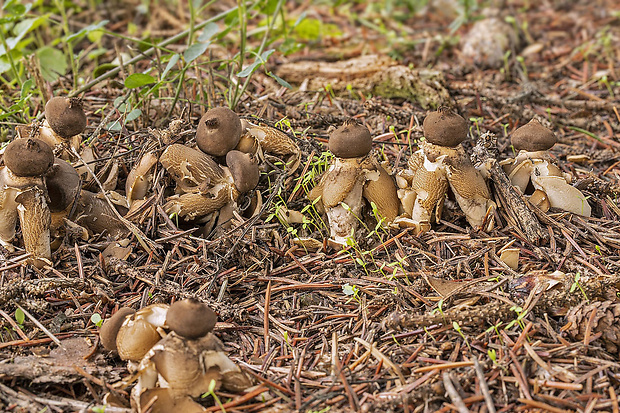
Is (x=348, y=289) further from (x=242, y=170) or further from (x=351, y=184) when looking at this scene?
(x=242, y=170)

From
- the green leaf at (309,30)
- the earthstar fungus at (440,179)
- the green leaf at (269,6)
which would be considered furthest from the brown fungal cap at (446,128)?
the green leaf at (309,30)

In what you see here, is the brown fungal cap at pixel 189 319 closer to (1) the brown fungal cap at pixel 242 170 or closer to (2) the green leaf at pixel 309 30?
(1) the brown fungal cap at pixel 242 170

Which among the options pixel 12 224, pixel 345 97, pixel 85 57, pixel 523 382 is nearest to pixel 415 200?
pixel 523 382

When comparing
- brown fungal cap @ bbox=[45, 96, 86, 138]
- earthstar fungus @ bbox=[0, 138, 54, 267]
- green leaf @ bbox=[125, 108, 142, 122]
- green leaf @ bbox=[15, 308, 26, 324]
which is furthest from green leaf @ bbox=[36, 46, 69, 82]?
green leaf @ bbox=[15, 308, 26, 324]

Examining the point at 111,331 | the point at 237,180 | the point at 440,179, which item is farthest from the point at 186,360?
the point at 440,179

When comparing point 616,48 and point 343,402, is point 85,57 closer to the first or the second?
point 343,402

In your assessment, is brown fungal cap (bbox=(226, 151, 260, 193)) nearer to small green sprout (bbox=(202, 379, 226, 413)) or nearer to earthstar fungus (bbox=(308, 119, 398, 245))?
earthstar fungus (bbox=(308, 119, 398, 245))
